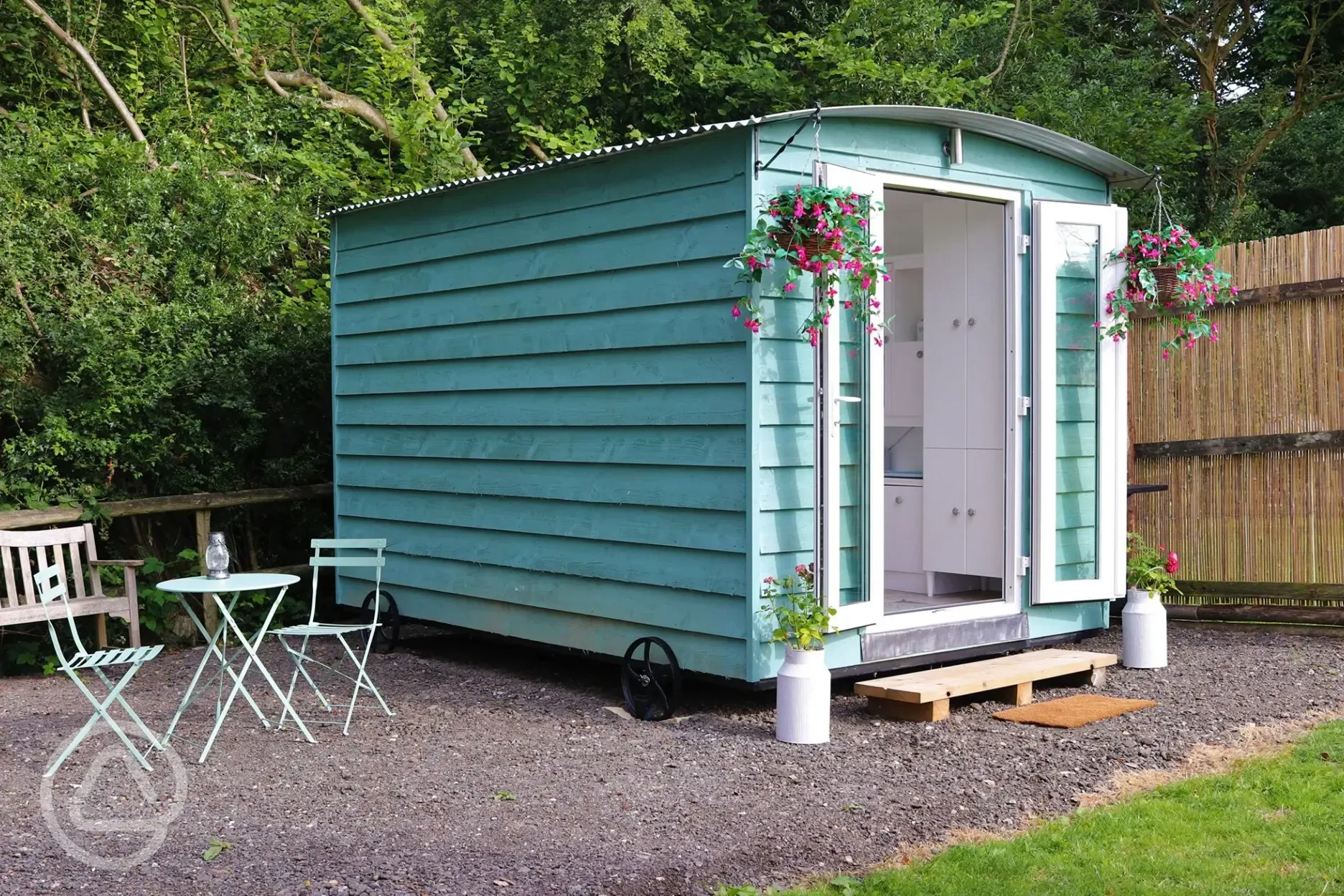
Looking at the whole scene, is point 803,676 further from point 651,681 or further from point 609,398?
point 609,398

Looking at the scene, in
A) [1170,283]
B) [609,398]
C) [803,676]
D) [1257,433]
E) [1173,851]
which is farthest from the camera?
[1257,433]

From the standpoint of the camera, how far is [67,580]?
7.24 metres

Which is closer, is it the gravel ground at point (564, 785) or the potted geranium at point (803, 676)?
the gravel ground at point (564, 785)

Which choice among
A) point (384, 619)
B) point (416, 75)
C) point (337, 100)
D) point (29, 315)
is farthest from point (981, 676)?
point (337, 100)

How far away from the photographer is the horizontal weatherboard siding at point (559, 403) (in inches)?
220

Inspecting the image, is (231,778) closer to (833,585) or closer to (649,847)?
(649,847)

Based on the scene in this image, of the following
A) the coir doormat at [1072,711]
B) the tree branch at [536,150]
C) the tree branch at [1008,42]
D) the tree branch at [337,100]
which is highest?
the tree branch at [1008,42]

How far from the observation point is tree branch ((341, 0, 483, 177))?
36.8ft

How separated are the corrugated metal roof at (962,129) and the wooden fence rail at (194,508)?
2013mm

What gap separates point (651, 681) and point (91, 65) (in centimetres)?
698

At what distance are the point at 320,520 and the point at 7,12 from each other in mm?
4688

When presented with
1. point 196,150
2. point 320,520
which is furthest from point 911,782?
point 196,150

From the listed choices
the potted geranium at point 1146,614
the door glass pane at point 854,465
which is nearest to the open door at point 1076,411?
→ the potted geranium at point 1146,614

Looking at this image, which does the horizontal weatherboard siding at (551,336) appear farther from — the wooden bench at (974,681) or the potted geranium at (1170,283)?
the potted geranium at (1170,283)
